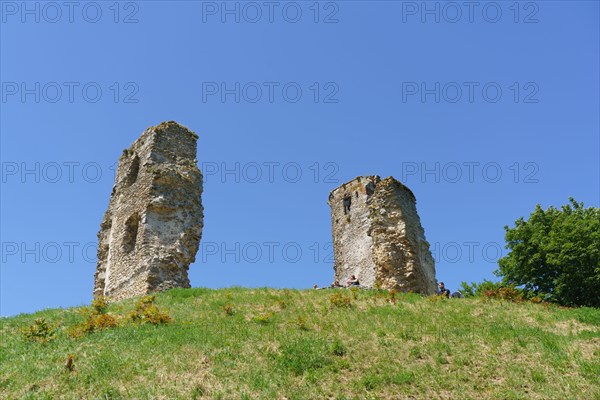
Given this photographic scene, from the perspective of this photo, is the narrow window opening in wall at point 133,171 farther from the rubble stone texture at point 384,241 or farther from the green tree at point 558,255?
the green tree at point 558,255

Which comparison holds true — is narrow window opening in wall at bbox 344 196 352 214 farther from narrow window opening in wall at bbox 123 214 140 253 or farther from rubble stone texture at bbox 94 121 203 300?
narrow window opening in wall at bbox 123 214 140 253

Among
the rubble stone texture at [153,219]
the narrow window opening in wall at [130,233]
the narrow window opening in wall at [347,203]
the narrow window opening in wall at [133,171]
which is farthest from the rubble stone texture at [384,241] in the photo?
the narrow window opening in wall at [133,171]

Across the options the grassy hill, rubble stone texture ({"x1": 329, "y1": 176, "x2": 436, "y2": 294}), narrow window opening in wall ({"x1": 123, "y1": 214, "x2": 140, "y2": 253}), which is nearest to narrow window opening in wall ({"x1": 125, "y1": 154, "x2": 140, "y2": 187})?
narrow window opening in wall ({"x1": 123, "y1": 214, "x2": 140, "y2": 253})

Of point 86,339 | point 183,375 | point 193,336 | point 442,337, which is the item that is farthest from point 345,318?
point 86,339

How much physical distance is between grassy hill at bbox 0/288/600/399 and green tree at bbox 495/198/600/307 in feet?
38.5

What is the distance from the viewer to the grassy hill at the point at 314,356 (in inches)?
359

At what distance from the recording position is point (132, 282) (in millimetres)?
18078

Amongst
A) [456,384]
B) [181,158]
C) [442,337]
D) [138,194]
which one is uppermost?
[181,158]

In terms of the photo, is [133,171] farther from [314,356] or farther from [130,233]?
[314,356]

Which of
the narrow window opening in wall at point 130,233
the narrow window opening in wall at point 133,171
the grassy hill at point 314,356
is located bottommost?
the grassy hill at point 314,356

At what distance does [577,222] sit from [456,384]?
20.5 metres

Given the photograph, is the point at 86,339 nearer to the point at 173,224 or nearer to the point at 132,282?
the point at 132,282

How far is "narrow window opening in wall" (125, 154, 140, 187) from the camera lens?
21281mm

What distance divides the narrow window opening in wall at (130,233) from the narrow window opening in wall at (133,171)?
2094mm
